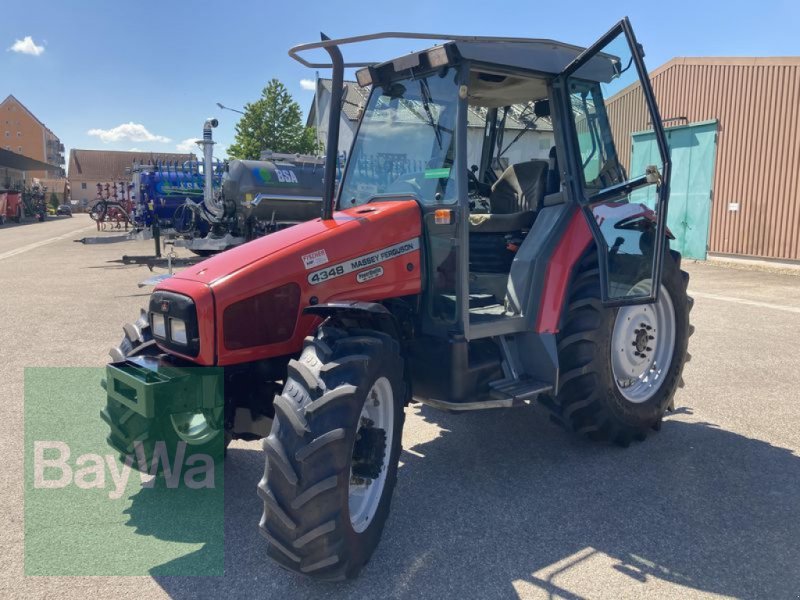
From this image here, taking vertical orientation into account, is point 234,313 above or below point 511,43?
below

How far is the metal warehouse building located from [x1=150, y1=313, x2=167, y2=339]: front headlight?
588 inches

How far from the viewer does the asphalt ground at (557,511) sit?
2.99m

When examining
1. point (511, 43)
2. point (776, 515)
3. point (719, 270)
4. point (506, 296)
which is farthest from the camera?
point (719, 270)

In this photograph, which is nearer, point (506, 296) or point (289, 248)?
point (289, 248)

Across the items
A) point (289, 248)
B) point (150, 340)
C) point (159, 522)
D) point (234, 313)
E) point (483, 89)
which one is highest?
point (483, 89)

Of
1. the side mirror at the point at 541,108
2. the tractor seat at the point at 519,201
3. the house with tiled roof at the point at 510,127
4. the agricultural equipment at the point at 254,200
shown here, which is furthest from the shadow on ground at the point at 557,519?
the agricultural equipment at the point at 254,200

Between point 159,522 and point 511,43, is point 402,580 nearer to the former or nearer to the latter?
point 159,522

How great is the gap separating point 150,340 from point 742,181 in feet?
50.3

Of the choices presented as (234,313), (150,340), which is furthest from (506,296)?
(150,340)

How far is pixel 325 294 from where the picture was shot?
3424 millimetres

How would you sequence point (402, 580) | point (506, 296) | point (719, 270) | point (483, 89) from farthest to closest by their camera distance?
point (719, 270) < point (483, 89) < point (506, 296) < point (402, 580)

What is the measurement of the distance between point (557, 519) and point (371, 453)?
3.78 ft

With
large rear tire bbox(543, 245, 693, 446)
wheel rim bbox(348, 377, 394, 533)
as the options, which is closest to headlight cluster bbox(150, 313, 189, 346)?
wheel rim bbox(348, 377, 394, 533)

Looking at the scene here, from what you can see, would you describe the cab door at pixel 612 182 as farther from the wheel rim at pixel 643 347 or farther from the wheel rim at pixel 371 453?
the wheel rim at pixel 371 453
